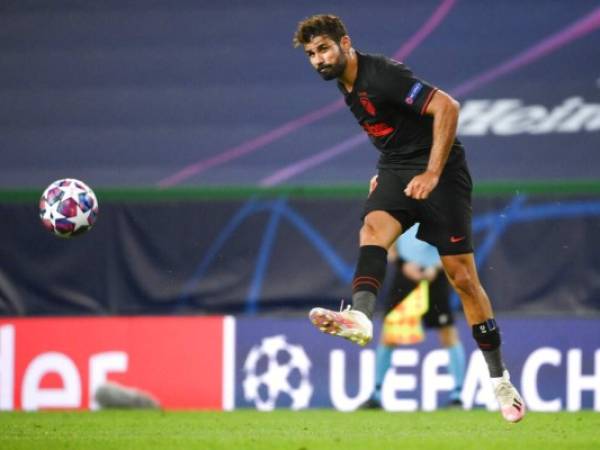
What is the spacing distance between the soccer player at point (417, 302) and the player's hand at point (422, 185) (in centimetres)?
384

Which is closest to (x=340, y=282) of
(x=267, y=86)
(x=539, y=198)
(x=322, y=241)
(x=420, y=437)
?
(x=322, y=241)

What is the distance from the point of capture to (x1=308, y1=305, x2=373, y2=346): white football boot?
627 cm

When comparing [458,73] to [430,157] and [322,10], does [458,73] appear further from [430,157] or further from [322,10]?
[430,157]

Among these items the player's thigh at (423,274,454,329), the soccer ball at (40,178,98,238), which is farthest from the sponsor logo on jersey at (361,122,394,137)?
the player's thigh at (423,274,454,329)

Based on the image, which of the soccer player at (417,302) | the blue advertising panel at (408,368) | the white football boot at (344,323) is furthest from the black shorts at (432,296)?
the white football boot at (344,323)

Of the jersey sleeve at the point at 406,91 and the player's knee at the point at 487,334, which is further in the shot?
the player's knee at the point at 487,334

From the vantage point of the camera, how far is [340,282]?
11.3 meters

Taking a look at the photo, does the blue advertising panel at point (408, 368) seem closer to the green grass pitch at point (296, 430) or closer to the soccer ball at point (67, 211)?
the green grass pitch at point (296, 430)

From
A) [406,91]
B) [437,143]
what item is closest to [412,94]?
[406,91]

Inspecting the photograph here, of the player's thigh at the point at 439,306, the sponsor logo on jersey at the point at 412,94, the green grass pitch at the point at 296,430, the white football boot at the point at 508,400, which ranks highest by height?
the sponsor logo on jersey at the point at 412,94

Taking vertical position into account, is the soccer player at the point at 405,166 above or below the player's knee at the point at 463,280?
above

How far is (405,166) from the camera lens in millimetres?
7047

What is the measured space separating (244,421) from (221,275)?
2.87m

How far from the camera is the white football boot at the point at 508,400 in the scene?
7102 mm
